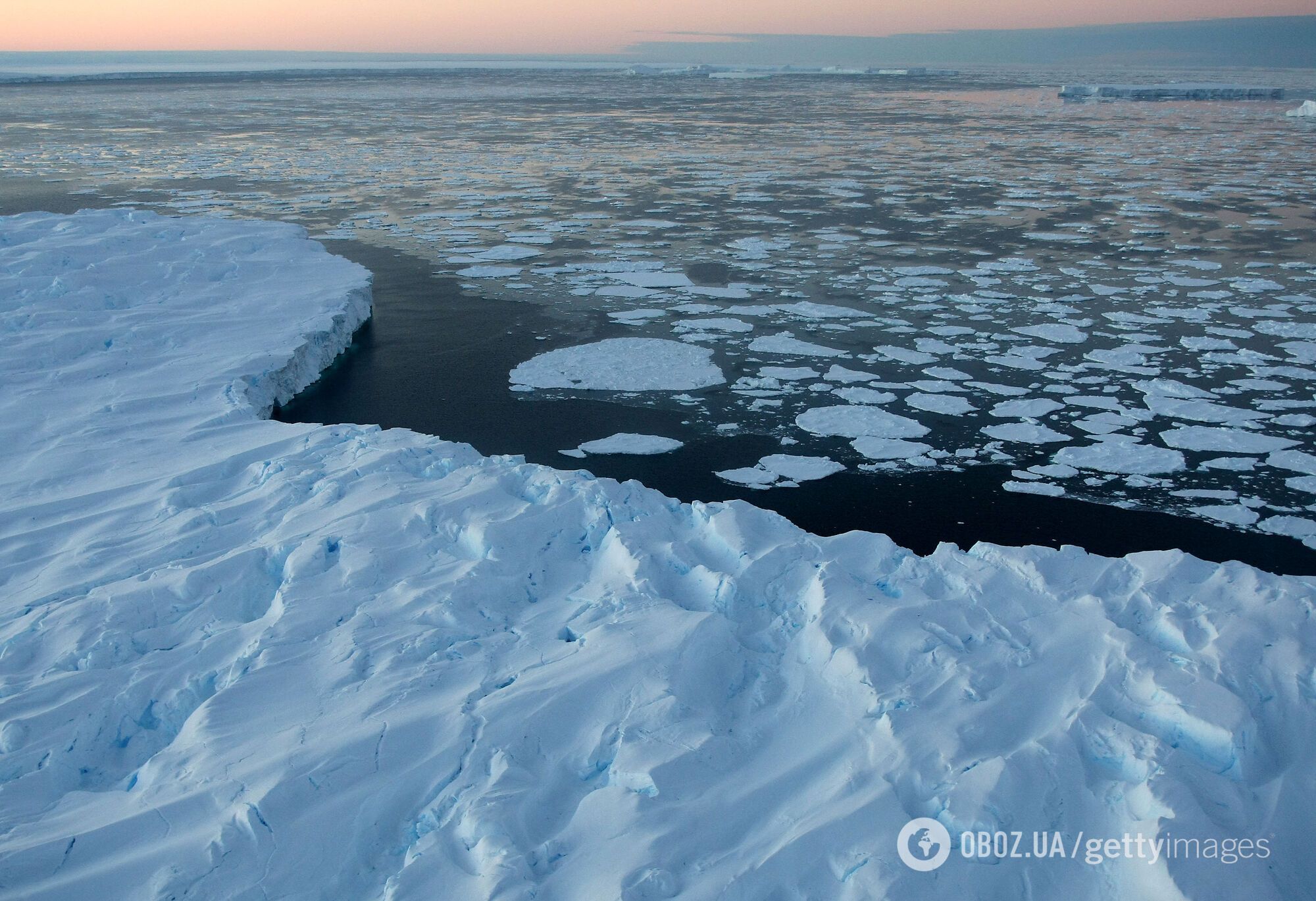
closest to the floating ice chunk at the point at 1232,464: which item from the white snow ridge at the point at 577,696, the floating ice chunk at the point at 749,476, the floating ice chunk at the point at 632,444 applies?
the white snow ridge at the point at 577,696

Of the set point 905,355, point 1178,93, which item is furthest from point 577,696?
point 1178,93

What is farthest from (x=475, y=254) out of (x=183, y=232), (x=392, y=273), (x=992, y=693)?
(x=992, y=693)

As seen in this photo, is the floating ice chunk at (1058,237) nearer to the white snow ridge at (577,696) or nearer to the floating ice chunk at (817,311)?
the floating ice chunk at (817,311)

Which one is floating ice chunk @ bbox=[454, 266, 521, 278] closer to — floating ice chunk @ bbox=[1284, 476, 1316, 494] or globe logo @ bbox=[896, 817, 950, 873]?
floating ice chunk @ bbox=[1284, 476, 1316, 494]

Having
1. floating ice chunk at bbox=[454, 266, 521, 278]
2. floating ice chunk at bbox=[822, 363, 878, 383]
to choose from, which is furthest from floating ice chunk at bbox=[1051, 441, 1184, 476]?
floating ice chunk at bbox=[454, 266, 521, 278]

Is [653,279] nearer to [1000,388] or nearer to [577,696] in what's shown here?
[1000,388]
